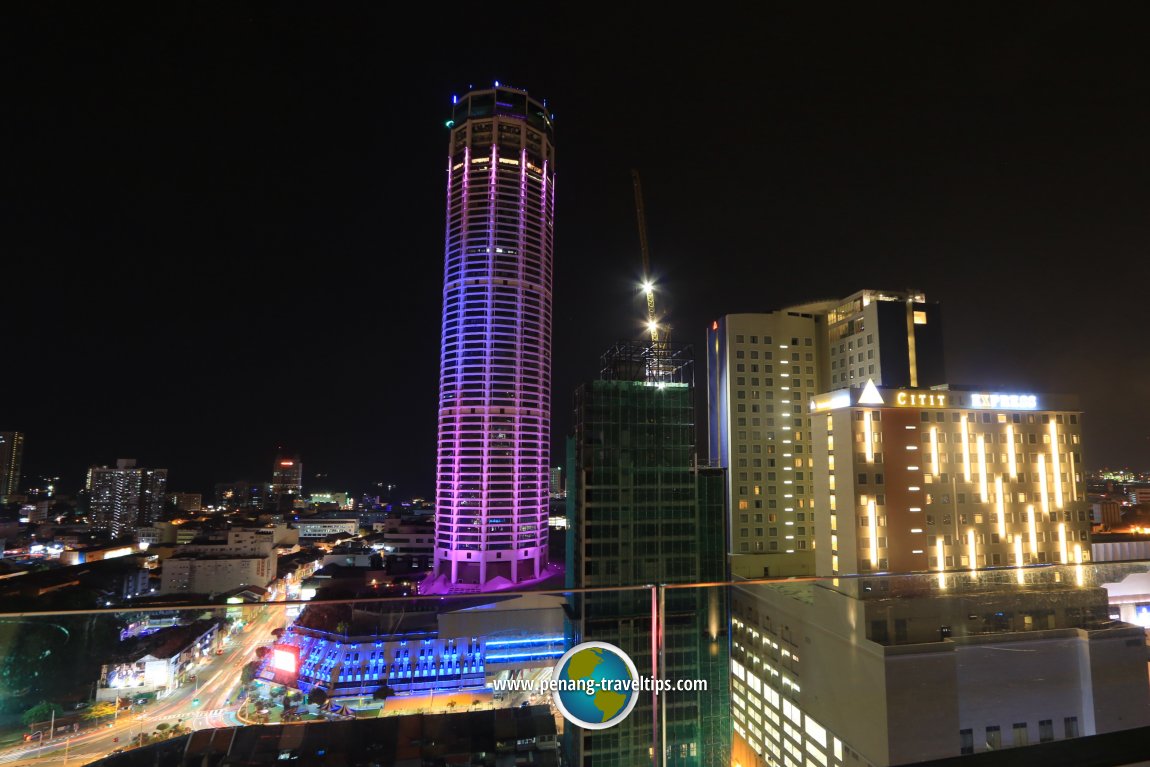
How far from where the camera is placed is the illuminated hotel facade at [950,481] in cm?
1830

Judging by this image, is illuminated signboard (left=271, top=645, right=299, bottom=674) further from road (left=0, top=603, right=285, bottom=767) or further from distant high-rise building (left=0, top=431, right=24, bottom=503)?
distant high-rise building (left=0, top=431, right=24, bottom=503)

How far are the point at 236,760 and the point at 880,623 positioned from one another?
519 centimetres

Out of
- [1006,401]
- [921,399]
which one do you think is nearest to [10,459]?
[921,399]

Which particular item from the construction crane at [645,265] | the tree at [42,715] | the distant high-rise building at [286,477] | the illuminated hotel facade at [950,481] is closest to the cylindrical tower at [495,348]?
the construction crane at [645,265]

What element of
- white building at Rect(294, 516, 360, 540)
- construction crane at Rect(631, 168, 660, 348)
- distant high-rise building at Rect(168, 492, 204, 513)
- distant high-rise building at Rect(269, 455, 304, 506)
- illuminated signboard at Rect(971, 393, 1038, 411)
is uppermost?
construction crane at Rect(631, 168, 660, 348)

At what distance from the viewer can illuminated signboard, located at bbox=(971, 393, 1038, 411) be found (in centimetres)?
1962

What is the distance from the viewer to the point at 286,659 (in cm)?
2041

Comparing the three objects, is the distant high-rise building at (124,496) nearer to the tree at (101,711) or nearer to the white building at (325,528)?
the white building at (325,528)

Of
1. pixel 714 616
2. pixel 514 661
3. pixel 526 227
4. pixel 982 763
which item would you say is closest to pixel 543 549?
pixel 514 661

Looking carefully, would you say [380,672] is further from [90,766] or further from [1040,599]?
[1040,599]

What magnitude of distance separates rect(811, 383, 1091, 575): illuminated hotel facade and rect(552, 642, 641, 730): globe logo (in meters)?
18.3

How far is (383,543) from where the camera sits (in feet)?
172

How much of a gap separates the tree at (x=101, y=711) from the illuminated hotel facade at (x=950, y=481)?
19711mm

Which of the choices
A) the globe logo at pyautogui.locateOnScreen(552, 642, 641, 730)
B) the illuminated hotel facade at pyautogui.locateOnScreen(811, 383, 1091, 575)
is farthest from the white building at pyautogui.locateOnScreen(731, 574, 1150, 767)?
the illuminated hotel facade at pyautogui.locateOnScreen(811, 383, 1091, 575)
